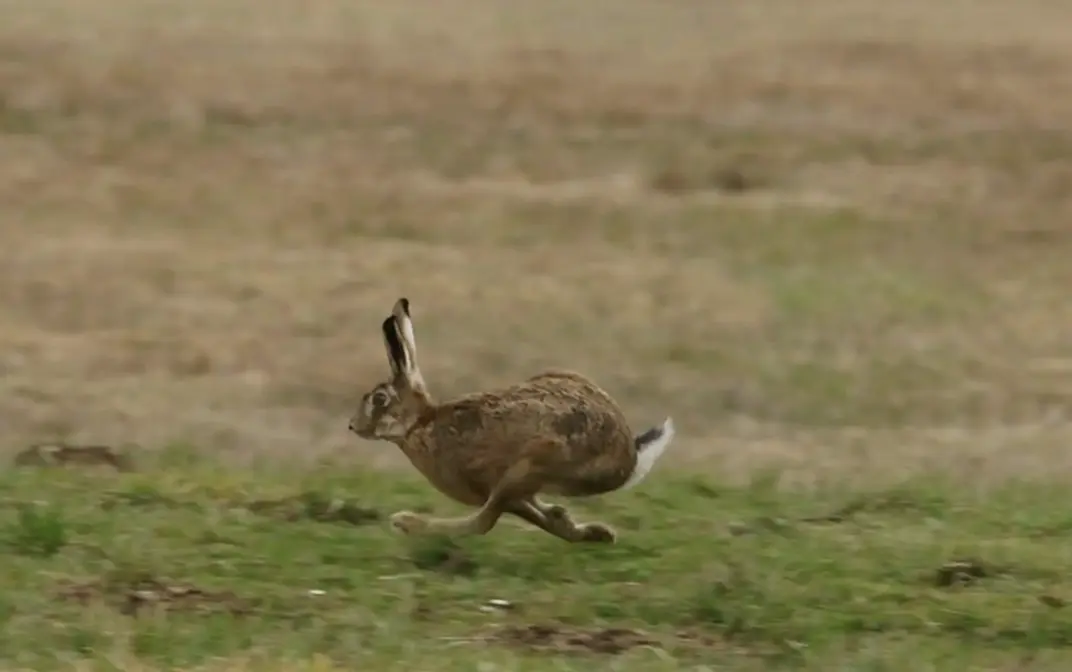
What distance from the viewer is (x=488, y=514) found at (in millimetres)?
6316

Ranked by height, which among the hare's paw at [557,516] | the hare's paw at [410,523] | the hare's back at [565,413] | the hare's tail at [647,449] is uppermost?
the hare's back at [565,413]

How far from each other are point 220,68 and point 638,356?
31.5 feet

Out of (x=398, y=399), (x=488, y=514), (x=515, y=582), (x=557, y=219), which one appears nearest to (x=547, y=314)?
(x=557, y=219)

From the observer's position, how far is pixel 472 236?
14.9 metres

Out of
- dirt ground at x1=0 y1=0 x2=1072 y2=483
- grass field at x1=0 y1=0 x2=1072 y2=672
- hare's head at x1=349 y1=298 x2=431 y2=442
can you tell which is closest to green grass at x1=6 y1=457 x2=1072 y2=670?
grass field at x1=0 y1=0 x2=1072 y2=672

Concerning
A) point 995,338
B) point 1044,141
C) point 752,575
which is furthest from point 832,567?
point 1044,141

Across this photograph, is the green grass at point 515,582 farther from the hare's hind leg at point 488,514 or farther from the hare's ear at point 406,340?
the hare's ear at point 406,340

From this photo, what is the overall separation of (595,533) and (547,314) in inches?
224

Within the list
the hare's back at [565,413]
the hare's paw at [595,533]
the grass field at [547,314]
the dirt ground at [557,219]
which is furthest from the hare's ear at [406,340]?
the dirt ground at [557,219]

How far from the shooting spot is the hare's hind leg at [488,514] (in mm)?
6234

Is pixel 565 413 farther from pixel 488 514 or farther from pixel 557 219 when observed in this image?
pixel 557 219

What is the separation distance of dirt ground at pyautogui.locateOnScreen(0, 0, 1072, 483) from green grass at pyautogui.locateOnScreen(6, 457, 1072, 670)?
1304mm

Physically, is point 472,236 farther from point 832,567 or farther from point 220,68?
point 832,567

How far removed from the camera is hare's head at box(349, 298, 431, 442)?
656 cm
